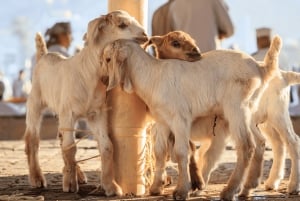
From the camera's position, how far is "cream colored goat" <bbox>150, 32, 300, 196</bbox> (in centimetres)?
460

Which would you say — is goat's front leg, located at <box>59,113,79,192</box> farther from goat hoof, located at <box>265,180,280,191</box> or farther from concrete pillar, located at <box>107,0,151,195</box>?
goat hoof, located at <box>265,180,280,191</box>

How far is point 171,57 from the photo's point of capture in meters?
4.59

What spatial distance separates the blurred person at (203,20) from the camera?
7.05m

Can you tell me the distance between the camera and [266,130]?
5320 mm

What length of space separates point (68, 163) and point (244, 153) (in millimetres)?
1425

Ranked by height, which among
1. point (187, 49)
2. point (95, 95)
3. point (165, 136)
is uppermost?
point (187, 49)

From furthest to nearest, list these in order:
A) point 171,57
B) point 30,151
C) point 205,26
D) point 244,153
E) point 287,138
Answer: point 205,26 → point 30,151 → point 287,138 → point 171,57 → point 244,153

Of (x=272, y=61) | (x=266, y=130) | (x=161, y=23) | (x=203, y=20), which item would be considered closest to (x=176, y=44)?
(x=272, y=61)

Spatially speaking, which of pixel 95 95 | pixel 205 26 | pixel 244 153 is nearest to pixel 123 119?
pixel 95 95

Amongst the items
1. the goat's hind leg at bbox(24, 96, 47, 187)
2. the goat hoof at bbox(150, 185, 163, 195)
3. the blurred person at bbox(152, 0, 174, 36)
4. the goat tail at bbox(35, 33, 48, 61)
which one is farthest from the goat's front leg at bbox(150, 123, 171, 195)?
the blurred person at bbox(152, 0, 174, 36)

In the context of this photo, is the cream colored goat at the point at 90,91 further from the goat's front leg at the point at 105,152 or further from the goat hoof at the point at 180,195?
the goat hoof at the point at 180,195

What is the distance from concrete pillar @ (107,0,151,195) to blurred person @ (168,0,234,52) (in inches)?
95.7

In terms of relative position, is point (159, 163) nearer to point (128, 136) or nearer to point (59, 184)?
point (128, 136)

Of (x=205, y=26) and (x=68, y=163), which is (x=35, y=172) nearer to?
(x=68, y=163)
